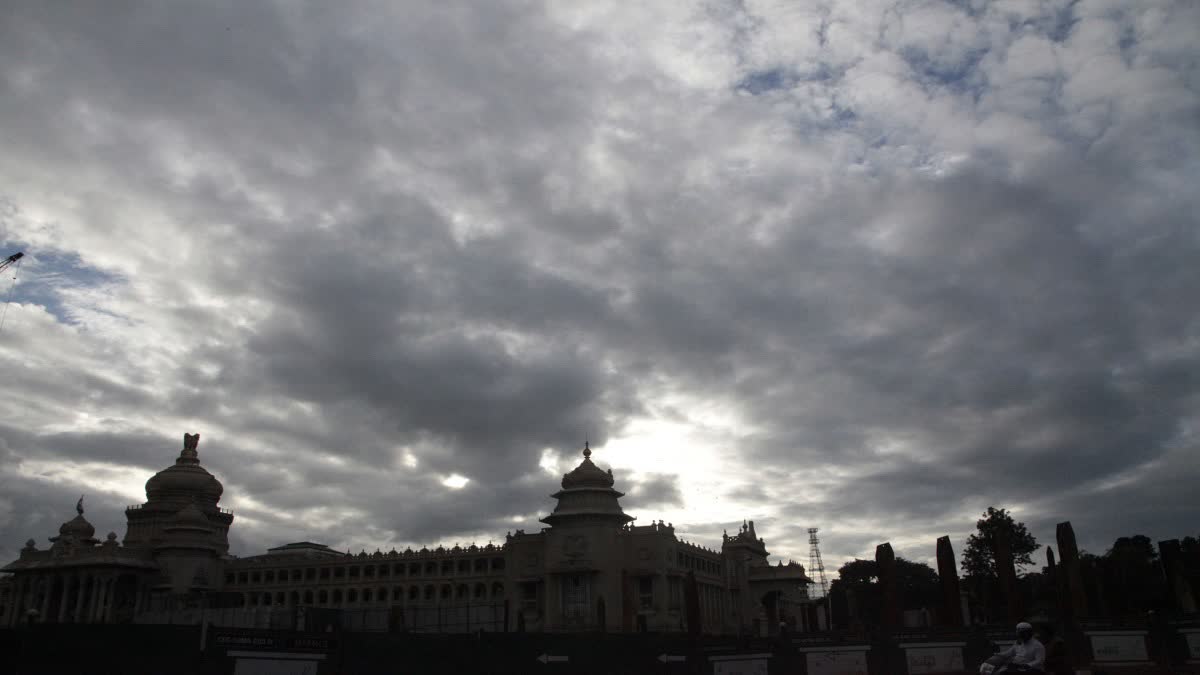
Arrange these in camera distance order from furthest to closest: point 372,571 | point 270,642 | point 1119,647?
point 372,571, point 1119,647, point 270,642

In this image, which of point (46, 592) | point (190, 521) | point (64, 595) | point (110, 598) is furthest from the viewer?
point (190, 521)

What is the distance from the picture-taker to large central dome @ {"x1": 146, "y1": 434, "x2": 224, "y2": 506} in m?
111

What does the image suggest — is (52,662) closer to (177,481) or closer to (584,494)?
(584,494)

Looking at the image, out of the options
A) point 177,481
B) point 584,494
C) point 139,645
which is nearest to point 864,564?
point 584,494

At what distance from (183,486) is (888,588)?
95865mm

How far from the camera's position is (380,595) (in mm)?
98750

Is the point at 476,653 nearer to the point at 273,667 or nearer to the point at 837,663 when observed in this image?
the point at 273,667

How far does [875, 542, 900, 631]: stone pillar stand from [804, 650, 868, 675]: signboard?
5.35 metres

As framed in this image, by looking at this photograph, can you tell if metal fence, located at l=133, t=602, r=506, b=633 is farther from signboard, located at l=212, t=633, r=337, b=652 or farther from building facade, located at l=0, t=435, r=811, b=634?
signboard, located at l=212, t=633, r=337, b=652

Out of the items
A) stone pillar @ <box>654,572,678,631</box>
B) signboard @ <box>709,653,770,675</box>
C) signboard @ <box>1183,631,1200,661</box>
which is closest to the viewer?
signboard @ <box>1183,631,1200,661</box>

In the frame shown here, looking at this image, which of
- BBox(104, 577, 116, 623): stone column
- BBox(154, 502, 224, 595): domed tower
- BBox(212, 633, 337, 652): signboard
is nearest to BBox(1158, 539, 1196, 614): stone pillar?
BBox(212, 633, 337, 652): signboard

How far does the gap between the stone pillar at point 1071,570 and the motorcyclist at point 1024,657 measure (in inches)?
1070

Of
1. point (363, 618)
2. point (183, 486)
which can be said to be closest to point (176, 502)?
point (183, 486)

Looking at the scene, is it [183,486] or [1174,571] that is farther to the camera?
[183,486]
